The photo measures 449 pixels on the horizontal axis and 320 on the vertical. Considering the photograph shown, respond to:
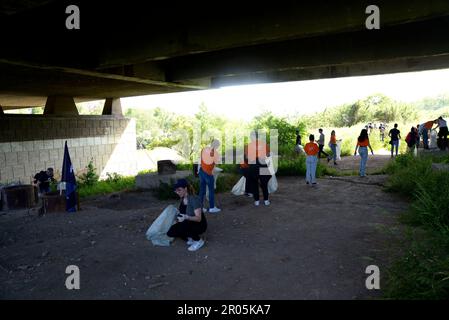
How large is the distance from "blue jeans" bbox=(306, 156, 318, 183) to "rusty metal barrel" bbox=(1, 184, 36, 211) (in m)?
8.78

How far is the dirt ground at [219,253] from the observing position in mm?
4469

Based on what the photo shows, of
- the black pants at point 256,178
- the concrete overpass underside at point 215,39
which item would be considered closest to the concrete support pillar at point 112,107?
the concrete overpass underside at point 215,39

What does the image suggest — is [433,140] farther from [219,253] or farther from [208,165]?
[219,253]

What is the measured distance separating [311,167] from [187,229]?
6.69 metres

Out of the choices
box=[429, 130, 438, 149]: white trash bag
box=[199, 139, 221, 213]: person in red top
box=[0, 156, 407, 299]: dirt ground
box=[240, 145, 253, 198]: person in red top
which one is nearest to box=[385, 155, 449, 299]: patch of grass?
box=[0, 156, 407, 299]: dirt ground

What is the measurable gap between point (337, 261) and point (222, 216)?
134 inches

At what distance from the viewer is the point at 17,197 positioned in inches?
406

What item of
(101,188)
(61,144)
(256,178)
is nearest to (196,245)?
(256,178)

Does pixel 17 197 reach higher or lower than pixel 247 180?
lower

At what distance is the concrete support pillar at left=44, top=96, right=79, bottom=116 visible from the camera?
16766 millimetres

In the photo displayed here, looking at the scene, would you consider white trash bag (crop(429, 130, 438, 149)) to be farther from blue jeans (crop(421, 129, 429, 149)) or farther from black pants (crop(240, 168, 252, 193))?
black pants (crop(240, 168, 252, 193))

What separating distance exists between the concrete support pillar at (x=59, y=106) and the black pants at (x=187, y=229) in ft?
44.2
